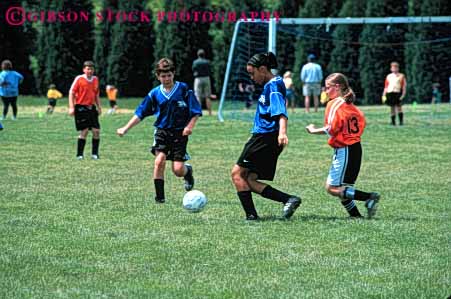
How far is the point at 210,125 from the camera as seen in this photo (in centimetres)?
2497

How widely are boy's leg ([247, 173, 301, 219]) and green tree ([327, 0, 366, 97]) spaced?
2556cm

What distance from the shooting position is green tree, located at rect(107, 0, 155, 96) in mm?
41094

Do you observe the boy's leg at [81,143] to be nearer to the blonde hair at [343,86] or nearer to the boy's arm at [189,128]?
the boy's arm at [189,128]

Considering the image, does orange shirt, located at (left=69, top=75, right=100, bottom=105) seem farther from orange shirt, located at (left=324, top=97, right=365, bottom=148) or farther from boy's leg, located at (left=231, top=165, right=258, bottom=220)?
orange shirt, located at (left=324, top=97, right=365, bottom=148)

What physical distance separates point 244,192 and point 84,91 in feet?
25.7

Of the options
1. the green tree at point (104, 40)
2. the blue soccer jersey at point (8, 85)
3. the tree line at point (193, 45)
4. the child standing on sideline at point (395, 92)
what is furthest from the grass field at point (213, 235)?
the green tree at point (104, 40)

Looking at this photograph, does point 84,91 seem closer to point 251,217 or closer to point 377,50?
point 251,217

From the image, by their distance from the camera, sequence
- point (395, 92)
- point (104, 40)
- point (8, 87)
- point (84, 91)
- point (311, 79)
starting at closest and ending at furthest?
point (84, 91) < point (395, 92) < point (8, 87) < point (311, 79) < point (104, 40)

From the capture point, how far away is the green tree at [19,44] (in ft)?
145

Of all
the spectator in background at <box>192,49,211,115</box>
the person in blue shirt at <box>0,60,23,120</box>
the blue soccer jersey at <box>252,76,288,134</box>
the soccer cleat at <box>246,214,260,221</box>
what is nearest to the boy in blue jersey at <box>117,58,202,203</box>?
the blue soccer jersey at <box>252,76,288,134</box>

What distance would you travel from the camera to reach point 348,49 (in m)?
36.1

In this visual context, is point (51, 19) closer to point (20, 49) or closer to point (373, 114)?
point (20, 49)

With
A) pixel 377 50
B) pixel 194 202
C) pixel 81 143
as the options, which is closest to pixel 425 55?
pixel 377 50

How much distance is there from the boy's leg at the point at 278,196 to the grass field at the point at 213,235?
141mm
